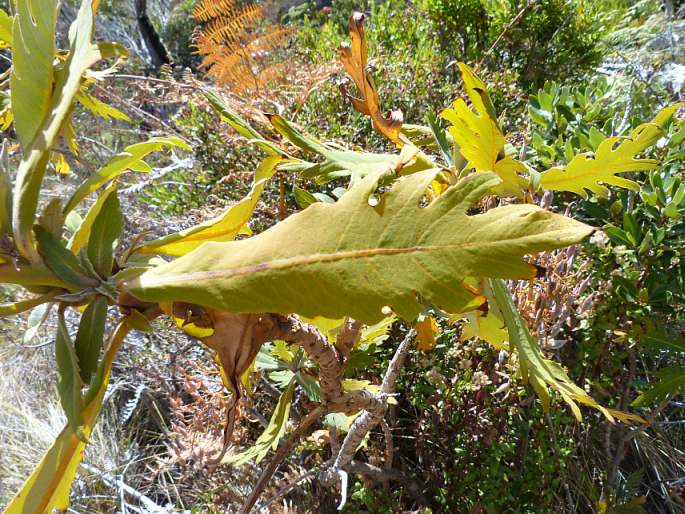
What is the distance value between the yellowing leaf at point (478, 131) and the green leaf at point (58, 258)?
1.52ft

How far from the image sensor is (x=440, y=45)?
2.86m

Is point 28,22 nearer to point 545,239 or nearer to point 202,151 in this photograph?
point 545,239

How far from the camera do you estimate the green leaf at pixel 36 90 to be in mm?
544

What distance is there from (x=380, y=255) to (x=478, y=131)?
0.85 feet

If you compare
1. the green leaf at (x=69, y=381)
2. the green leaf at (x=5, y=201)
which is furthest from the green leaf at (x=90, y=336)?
the green leaf at (x=5, y=201)

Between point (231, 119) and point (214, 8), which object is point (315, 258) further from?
point (214, 8)

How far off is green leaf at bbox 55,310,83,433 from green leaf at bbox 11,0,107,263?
0.10 meters

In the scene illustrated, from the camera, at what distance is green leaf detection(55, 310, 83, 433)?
533 millimetres

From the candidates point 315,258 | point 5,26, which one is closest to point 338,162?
point 315,258

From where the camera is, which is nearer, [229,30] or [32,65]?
[32,65]

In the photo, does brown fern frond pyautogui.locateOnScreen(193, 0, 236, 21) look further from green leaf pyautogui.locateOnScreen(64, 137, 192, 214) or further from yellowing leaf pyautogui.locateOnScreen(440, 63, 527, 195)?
yellowing leaf pyautogui.locateOnScreen(440, 63, 527, 195)

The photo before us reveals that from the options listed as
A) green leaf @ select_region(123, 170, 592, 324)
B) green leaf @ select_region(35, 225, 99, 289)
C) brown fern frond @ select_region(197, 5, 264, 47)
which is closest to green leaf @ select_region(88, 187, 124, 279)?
green leaf @ select_region(35, 225, 99, 289)

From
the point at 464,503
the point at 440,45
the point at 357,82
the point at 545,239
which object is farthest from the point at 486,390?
the point at 440,45

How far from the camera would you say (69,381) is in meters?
0.54
